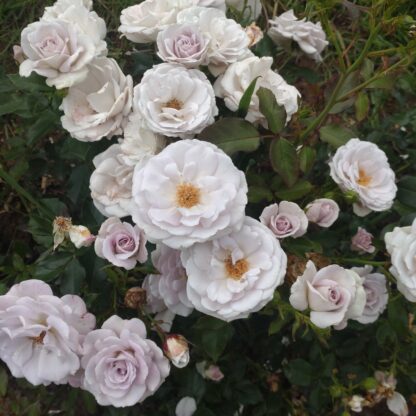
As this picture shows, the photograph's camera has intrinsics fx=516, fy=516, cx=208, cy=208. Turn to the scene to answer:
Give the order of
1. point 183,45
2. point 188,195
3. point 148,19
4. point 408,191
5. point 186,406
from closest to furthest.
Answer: point 188,195 < point 183,45 < point 148,19 < point 408,191 < point 186,406

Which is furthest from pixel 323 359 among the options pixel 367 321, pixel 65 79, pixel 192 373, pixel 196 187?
pixel 65 79

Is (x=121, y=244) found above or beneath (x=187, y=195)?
beneath

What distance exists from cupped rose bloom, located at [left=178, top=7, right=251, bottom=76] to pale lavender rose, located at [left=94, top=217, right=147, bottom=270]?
385 mm

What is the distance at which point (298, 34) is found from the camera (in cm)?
131

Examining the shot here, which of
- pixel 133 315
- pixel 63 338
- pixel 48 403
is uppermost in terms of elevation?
pixel 63 338

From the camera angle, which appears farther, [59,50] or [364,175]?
[364,175]

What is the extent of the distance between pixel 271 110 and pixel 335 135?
0.18m

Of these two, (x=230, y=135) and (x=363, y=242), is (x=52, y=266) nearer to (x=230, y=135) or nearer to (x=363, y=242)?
(x=230, y=135)

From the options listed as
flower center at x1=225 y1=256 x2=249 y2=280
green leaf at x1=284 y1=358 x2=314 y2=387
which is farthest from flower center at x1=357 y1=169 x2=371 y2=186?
green leaf at x1=284 y1=358 x2=314 y2=387

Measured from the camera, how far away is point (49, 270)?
1118 millimetres

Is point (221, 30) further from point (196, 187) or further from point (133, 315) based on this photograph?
point (133, 315)

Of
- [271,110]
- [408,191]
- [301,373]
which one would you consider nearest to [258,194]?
[271,110]

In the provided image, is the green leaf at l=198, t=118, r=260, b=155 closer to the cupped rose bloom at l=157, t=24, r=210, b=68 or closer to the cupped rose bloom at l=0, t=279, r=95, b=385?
the cupped rose bloom at l=157, t=24, r=210, b=68

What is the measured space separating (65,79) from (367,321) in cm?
91
